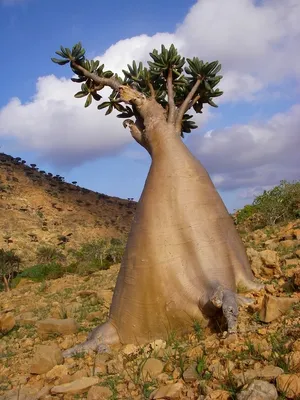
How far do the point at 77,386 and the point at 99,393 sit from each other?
238mm

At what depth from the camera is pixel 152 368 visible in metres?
2.75

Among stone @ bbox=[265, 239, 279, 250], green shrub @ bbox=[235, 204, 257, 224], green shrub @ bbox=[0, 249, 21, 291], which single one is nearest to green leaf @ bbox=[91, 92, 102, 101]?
stone @ bbox=[265, 239, 279, 250]

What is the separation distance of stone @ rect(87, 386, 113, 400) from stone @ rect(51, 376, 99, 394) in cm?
14

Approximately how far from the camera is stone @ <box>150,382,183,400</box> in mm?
2275

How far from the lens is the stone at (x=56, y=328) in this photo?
444 centimetres

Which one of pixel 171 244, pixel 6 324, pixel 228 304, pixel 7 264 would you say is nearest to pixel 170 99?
pixel 171 244

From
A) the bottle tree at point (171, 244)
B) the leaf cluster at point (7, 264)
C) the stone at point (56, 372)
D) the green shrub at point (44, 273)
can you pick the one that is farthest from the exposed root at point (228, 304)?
the leaf cluster at point (7, 264)

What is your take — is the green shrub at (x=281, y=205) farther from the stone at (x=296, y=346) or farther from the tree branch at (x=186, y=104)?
the stone at (x=296, y=346)

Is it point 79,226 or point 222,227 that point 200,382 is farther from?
point 79,226

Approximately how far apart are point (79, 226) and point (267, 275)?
1947 cm

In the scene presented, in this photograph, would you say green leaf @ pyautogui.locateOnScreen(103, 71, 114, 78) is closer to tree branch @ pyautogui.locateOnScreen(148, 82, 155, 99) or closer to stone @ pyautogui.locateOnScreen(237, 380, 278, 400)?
tree branch @ pyautogui.locateOnScreen(148, 82, 155, 99)

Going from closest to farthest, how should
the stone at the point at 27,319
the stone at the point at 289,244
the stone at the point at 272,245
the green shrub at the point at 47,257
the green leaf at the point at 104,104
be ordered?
the green leaf at the point at 104,104
the stone at the point at 27,319
the stone at the point at 289,244
the stone at the point at 272,245
the green shrub at the point at 47,257

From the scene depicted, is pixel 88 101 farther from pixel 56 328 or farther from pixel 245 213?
pixel 245 213

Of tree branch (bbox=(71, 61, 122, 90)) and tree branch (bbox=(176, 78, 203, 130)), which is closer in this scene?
tree branch (bbox=(176, 78, 203, 130))
